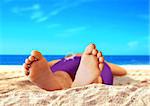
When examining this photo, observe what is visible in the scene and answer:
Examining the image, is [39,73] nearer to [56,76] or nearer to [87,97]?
[56,76]

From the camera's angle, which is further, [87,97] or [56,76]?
[56,76]

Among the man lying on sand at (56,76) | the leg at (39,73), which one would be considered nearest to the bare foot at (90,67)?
the man lying on sand at (56,76)

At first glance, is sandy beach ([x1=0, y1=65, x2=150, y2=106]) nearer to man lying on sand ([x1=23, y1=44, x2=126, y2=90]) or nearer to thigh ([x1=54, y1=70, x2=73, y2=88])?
man lying on sand ([x1=23, y1=44, x2=126, y2=90])

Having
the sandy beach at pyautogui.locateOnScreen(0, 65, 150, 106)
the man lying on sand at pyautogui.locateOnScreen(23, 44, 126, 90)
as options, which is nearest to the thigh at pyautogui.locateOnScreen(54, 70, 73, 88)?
the man lying on sand at pyautogui.locateOnScreen(23, 44, 126, 90)

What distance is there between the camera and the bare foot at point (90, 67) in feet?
4.82

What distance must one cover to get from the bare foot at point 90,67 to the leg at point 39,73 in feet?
0.36

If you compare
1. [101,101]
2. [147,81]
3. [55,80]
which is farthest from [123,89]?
[147,81]

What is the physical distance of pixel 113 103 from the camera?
1.11 meters

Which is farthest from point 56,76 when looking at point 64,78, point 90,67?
point 90,67

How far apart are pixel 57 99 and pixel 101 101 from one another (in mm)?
160

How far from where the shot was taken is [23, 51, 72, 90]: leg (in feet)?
4.83

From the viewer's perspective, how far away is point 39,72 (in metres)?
1.48

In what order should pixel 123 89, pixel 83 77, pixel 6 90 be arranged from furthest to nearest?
pixel 83 77
pixel 6 90
pixel 123 89

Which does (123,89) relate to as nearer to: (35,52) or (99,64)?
(99,64)
